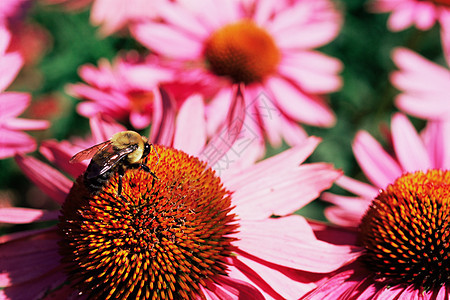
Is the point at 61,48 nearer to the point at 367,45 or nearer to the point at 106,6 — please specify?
the point at 106,6

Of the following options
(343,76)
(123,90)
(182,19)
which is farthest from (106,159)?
(343,76)

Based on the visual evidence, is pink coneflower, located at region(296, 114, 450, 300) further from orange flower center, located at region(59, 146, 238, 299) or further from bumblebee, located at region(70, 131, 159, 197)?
bumblebee, located at region(70, 131, 159, 197)

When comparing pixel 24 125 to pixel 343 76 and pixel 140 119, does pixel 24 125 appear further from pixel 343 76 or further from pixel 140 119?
pixel 343 76

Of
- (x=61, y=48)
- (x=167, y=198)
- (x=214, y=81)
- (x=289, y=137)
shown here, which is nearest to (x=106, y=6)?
(x=61, y=48)

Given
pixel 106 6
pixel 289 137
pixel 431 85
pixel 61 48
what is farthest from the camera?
pixel 61 48

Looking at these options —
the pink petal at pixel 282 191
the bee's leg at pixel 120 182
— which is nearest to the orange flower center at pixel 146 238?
the bee's leg at pixel 120 182

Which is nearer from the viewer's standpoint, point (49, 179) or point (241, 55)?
point (49, 179)

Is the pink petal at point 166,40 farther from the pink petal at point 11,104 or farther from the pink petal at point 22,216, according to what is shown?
the pink petal at point 22,216
